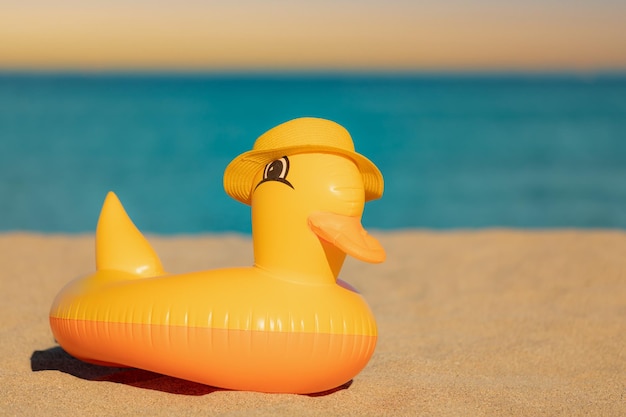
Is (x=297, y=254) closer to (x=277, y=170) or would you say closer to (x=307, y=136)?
(x=277, y=170)

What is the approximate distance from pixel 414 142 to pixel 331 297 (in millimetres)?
18257

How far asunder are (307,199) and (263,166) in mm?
324

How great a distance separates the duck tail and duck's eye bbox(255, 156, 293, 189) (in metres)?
0.78

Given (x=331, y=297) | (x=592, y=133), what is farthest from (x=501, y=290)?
(x=592, y=133)

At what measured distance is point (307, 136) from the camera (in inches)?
143

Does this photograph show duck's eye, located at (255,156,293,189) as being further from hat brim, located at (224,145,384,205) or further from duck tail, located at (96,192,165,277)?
duck tail, located at (96,192,165,277)

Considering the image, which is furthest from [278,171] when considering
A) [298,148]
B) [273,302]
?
[273,302]

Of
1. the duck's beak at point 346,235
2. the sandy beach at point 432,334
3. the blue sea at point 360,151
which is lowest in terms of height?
the blue sea at point 360,151

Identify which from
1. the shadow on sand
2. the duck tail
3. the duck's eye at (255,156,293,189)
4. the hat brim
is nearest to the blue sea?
the shadow on sand

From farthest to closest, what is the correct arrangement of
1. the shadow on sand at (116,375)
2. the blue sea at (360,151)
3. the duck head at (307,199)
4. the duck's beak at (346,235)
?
the blue sea at (360,151) < the shadow on sand at (116,375) < the duck head at (307,199) < the duck's beak at (346,235)

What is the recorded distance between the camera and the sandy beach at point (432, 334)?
3635 millimetres

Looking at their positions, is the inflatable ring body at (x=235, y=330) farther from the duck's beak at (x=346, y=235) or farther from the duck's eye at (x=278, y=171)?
the duck's eye at (x=278, y=171)

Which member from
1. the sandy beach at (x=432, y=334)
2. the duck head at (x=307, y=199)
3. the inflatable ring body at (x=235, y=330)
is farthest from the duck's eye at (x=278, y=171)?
the sandy beach at (x=432, y=334)

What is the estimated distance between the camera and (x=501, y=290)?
6.23 m
